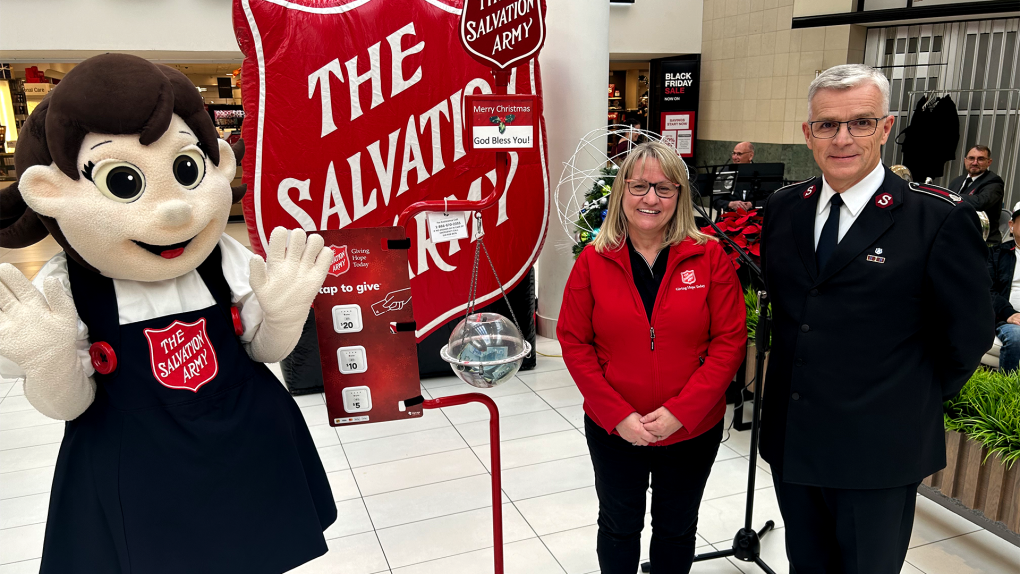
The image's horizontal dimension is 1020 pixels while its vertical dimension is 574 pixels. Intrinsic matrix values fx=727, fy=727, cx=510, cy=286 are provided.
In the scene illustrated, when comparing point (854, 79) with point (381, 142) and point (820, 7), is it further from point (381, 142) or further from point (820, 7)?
point (820, 7)

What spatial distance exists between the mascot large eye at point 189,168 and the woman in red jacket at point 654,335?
103 cm

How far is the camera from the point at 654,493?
2.20 meters

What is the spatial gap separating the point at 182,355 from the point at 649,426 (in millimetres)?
1210

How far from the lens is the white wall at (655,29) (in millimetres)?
10555

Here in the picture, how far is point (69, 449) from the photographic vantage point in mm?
1709

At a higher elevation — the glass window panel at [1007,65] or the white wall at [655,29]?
the white wall at [655,29]

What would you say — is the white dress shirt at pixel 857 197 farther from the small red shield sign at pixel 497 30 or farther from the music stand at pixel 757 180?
the music stand at pixel 757 180

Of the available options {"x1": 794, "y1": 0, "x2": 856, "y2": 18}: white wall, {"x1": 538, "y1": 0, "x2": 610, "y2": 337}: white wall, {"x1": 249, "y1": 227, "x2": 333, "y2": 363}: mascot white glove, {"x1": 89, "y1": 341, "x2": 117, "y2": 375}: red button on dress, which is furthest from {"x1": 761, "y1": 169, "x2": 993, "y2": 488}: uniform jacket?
{"x1": 794, "y1": 0, "x2": 856, "y2": 18}: white wall

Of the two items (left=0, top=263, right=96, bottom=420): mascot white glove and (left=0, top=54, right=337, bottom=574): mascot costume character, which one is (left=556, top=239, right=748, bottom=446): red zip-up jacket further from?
(left=0, top=263, right=96, bottom=420): mascot white glove

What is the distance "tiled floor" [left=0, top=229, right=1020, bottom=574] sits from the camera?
9.13ft

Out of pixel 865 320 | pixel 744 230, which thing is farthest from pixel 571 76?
pixel 865 320

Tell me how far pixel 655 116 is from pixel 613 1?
209cm

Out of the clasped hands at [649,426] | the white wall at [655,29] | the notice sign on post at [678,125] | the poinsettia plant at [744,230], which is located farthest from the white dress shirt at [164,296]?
the notice sign on post at [678,125]

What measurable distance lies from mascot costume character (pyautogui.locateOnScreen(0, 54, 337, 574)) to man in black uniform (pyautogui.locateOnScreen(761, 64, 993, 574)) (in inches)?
48.7
